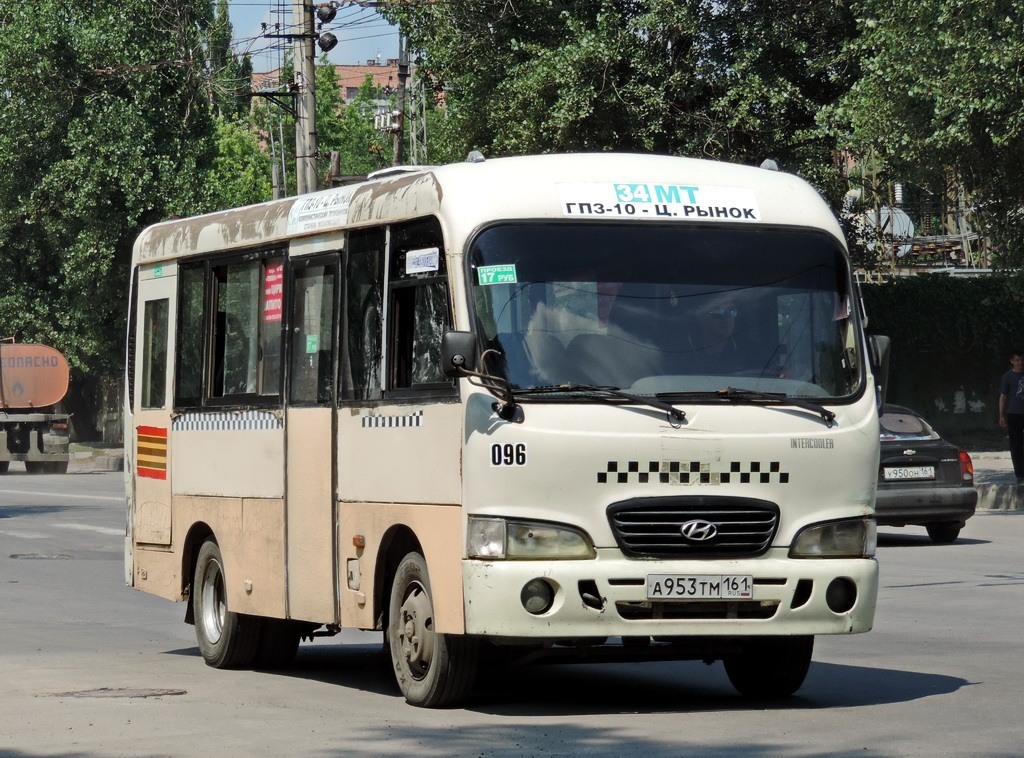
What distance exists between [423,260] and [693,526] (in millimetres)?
1770

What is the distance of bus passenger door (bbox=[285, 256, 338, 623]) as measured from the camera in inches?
399

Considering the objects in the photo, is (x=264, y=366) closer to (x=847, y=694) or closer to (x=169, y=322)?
(x=169, y=322)

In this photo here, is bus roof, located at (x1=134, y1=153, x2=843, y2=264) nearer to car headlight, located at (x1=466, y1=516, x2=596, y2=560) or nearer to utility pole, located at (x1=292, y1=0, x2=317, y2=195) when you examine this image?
car headlight, located at (x1=466, y1=516, x2=596, y2=560)

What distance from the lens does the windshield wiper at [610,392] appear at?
8.72 m

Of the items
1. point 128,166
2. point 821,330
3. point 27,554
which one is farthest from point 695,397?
point 128,166

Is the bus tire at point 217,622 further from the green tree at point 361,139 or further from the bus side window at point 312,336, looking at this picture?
the green tree at point 361,139

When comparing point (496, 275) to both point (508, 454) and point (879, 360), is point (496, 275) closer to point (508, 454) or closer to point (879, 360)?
point (508, 454)

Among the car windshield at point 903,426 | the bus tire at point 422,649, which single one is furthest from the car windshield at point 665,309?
the car windshield at point 903,426

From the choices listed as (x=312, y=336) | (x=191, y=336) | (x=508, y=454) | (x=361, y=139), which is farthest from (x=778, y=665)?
(x=361, y=139)

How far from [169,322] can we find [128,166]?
3541 cm

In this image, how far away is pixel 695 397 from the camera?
8867 mm

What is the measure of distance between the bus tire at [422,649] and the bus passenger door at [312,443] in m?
0.77

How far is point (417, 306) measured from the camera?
9391 mm

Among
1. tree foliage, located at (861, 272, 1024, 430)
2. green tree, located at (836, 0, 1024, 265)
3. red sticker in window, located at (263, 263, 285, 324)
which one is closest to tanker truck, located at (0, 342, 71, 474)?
tree foliage, located at (861, 272, 1024, 430)
